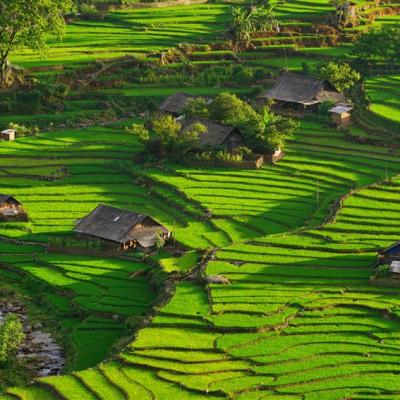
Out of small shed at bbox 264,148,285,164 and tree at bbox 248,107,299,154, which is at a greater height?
tree at bbox 248,107,299,154

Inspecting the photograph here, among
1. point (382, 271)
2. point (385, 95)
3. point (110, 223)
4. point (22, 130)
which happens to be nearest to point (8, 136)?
point (22, 130)

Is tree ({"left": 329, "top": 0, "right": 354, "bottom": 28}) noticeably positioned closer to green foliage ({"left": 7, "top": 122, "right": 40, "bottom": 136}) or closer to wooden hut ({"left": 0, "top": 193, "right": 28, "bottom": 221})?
green foliage ({"left": 7, "top": 122, "right": 40, "bottom": 136})

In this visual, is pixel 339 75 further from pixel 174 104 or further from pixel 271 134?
pixel 271 134

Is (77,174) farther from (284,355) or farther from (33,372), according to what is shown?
(284,355)

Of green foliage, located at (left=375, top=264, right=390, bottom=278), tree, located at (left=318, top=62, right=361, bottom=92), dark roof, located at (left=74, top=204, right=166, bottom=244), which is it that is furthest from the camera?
tree, located at (left=318, top=62, right=361, bottom=92)

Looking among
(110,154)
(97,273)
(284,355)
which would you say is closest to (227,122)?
(110,154)

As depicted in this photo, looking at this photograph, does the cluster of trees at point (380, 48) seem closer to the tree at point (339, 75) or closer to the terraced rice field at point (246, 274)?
the tree at point (339, 75)

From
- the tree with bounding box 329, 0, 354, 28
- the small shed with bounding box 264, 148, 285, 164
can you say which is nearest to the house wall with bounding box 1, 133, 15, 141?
the small shed with bounding box 264, 148, 285, 164

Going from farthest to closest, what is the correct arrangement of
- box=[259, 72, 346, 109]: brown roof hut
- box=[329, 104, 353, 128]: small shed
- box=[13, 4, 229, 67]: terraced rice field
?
box=[13, 4, 229, 67]: terraced rice field
box=[259, 72, 346, 109]: brown roof hut
box=[329, 104, 353, 128]: small shed
